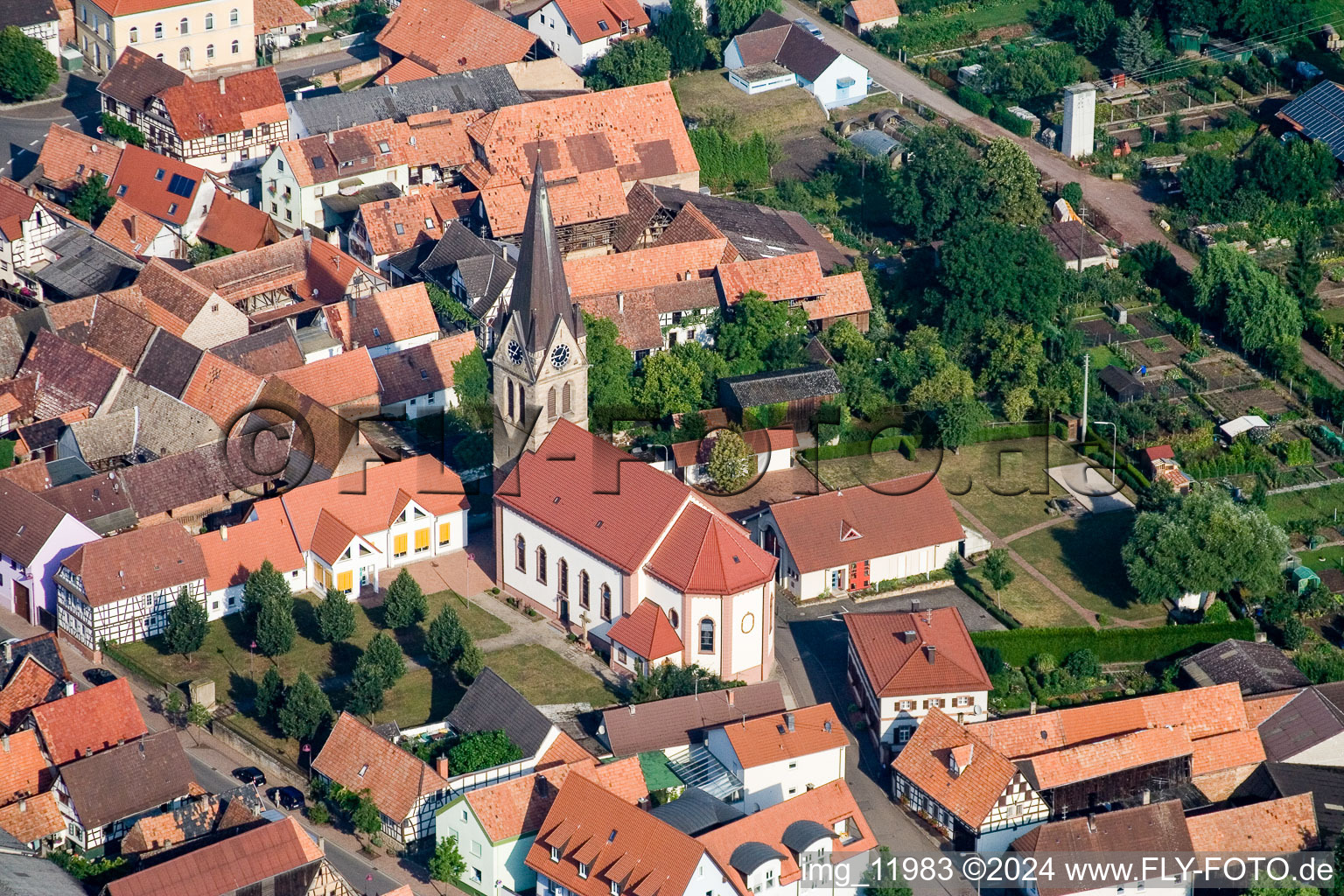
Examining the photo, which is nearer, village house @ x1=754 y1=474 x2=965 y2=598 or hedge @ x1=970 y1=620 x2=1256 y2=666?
hedge @ x1=970 y1=620 x2=1256 y2=666

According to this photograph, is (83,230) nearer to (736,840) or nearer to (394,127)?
(394,127)

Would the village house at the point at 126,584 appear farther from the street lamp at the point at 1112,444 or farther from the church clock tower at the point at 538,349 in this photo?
the street lamp at the point at 1112,444

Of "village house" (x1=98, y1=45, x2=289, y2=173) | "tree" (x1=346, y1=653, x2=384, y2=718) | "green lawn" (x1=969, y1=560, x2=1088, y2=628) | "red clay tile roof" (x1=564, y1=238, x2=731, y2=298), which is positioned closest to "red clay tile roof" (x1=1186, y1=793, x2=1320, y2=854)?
"green lawn" (x1=969, y1=560, x2=1088, y2=628)

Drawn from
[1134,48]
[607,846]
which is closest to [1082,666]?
[607,846]

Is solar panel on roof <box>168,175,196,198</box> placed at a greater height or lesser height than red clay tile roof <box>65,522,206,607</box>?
greater

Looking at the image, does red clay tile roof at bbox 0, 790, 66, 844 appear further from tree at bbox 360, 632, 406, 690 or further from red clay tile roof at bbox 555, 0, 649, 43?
red clay tile roof at bbox 555, 0, 649, 43

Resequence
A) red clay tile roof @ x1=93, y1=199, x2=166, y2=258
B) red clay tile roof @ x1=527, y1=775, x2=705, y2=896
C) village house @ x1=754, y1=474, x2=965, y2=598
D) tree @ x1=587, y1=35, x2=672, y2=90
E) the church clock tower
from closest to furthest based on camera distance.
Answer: red clay tile roof @ x1=527, y1=775, x2=705, y2=896, the church clock tower, village house @ x1=754, y1=474, x2=965, y2=598, red clay tile roof @ x1=93, y1=199, x2=166, y2=258, tree @ x1=587, y1=35, x2=672, y2=90

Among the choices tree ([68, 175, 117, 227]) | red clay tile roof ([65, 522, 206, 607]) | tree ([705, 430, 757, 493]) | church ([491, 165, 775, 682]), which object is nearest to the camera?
church ([491, 165, 775, 682])
